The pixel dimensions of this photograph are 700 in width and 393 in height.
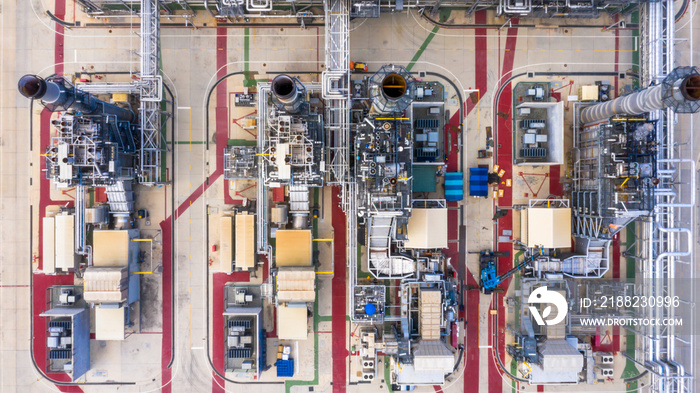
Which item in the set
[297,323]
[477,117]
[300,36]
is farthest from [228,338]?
[477,117]

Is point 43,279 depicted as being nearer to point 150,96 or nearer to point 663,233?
point 150,96

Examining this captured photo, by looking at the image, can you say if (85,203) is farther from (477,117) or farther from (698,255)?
(698,255)

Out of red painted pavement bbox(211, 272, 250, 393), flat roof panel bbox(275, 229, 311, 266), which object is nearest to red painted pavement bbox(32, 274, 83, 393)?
red painted pavement bbox(211, 272, 250, 393)

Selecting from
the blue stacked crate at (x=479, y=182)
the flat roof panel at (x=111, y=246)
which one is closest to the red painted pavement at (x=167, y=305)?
the flat roof panel at (x=111, y=246)

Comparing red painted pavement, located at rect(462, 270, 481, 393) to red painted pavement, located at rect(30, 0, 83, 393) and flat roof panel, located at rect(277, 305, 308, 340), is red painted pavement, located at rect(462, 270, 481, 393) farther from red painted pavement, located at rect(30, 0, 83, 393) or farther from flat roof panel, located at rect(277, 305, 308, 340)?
red painted pavement, located at rect(30, 0, 83, 393)

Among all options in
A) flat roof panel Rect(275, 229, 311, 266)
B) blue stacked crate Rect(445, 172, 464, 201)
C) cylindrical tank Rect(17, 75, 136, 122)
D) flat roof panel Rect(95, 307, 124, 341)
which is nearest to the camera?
cylindrical tank Rect(17, 75, 136, 122)

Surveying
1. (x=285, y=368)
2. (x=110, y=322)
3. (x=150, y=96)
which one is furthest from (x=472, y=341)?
(x=150, y=96)
